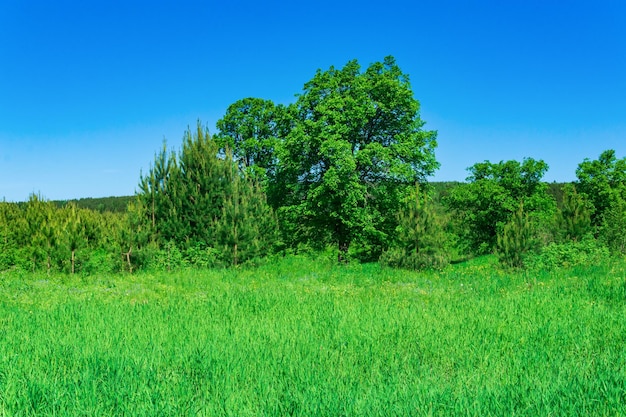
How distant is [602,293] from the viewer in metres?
10.9

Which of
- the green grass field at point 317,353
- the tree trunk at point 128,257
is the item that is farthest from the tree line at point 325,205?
the green grass field at point 317,353

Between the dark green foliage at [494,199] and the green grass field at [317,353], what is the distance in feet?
88.4

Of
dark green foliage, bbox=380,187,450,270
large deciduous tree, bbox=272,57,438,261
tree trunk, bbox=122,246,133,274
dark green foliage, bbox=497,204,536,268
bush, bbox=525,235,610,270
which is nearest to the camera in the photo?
tree trunk, bbox=122,246,133,274

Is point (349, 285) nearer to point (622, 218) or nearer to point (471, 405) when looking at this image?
point (471, 405)

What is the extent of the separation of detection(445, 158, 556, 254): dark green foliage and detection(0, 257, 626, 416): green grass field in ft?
88.4

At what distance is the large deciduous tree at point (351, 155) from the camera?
2423cm

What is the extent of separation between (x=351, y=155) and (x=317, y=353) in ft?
60.8

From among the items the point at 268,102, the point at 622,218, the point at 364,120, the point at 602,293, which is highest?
the point at 268,102

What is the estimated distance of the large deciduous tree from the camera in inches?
954

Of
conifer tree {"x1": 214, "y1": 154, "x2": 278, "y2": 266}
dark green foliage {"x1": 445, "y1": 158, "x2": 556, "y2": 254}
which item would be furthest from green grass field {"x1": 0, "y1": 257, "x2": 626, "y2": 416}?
dark green foliage {"x1": 445, "y1": 158, "x2": 556, "y2": 254}

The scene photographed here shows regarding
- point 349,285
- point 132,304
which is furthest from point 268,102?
point 132,304

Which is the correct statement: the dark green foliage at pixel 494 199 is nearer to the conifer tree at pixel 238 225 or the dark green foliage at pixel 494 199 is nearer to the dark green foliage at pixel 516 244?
the dark green foliage at pixel 516 244

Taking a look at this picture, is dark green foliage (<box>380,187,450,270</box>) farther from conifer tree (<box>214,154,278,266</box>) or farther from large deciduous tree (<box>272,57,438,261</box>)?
conifer tree (<box>214,154,278,266</box>)

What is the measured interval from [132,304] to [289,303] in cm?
351
